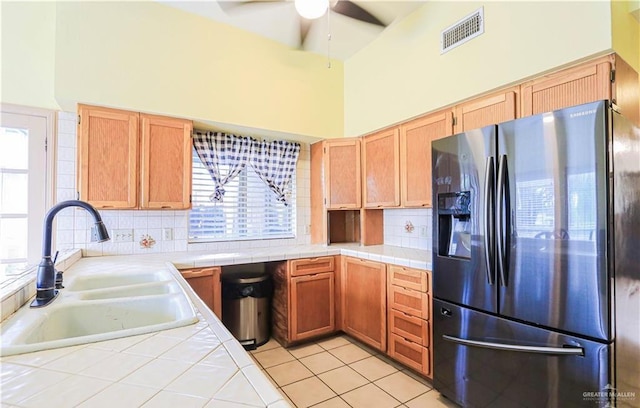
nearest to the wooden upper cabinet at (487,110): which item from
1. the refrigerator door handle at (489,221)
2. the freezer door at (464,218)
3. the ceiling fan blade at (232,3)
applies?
the freezer door at (464,218)

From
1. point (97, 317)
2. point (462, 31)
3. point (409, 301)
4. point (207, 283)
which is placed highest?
point (462, 31)

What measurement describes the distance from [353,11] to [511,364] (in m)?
2.40

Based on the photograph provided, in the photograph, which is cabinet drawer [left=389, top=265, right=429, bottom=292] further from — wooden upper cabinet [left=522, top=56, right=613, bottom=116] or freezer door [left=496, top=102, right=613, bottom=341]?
wooden upper cabinet [left=522, top=56, right=613, bottom=116]

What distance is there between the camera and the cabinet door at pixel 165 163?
8.09ft

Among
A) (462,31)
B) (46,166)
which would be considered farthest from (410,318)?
(46,166)

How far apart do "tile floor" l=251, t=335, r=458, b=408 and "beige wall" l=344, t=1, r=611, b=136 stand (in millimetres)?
2150

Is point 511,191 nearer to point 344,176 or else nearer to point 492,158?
point 492,158

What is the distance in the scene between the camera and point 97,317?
1237 millimetres

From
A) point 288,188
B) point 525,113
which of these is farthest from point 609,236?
point 288,188

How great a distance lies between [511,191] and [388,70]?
179 centimetres

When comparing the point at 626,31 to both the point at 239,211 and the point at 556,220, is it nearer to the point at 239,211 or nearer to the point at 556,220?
the point at 556,220

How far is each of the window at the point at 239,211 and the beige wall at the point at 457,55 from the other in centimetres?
118

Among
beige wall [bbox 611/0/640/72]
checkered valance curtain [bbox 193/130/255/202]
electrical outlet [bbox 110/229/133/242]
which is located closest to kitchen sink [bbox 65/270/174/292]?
electrical outlet [bbox 110/229/133/242]

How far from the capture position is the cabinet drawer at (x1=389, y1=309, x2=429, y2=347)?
222 cm
